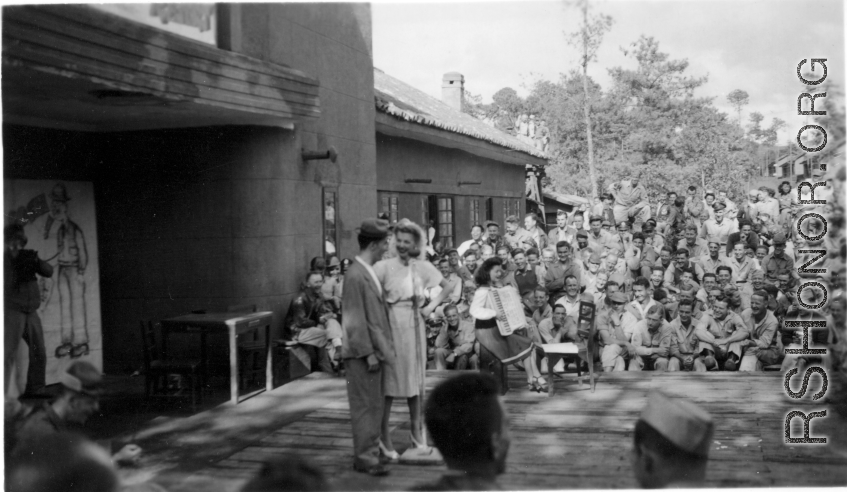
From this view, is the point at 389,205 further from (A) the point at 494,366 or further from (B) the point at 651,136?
(B) the point at 651,136

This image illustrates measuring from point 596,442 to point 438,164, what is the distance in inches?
279

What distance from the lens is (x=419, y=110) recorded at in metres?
11.9

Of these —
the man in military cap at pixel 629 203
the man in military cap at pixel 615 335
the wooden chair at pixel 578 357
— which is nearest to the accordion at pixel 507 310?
the wooden chair at pixel 578 357

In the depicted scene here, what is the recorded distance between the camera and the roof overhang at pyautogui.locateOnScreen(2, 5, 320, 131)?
5.13 meters

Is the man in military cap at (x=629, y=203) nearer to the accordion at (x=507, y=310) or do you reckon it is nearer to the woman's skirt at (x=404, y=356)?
the accordion at (x=507, y=310)

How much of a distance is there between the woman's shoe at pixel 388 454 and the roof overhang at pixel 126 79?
308 centimetres

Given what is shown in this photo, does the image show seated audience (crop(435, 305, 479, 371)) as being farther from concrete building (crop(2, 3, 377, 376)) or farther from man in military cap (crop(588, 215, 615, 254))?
→ man in military cap (crop(588, 215, 615, 254))

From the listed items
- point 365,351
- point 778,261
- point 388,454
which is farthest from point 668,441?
point 778,261

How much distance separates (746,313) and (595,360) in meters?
1.54

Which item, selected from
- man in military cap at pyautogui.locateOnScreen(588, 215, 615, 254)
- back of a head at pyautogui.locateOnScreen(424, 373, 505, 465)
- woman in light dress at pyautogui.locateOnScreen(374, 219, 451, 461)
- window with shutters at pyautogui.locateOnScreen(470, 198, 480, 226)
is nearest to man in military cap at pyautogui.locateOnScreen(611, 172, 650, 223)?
man in military cap at pyautogui.locateOnScreen(588, 215, 615, 254)

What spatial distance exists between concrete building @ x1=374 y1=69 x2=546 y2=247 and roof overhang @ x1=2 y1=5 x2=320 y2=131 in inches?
97.5

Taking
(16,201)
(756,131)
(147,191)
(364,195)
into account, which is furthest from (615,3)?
(756,131)

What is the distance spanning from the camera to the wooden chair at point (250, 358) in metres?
7.80

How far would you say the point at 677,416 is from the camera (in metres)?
2.78
